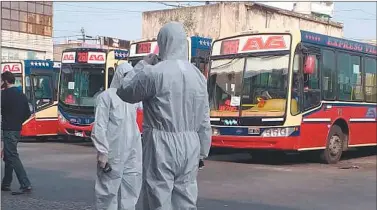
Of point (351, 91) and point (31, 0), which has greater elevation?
point (31, 0)

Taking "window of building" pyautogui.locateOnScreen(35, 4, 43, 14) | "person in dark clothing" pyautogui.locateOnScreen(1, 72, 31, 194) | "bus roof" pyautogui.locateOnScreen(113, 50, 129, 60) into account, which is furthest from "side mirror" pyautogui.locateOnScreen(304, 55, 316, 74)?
"window of building" pyautogui.locateOnScreen(35, 4, 43, 14)

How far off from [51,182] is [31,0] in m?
37.4

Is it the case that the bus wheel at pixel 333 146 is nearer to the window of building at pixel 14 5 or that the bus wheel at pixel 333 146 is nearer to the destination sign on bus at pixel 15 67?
the destination sign on bus at pixel 15 67

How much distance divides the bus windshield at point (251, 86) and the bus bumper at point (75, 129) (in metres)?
4.81

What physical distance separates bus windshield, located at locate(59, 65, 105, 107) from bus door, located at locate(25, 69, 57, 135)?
1141mm

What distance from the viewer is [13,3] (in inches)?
1692

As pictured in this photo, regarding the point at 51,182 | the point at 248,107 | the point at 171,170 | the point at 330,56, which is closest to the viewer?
the point at 171,170

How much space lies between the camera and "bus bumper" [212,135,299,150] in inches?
462

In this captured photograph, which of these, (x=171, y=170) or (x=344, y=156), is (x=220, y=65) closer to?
(x=344, y=156)

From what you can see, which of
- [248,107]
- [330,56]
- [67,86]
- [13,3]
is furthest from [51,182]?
[13,3]

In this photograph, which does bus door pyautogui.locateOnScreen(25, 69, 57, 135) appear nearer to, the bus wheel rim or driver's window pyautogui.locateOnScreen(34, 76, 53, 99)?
driver's window pyautogui.locateOnScreen(34, 76, 53, 99)

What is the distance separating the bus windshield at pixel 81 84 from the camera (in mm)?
16547

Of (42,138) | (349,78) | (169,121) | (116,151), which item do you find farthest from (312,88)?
(42,138)

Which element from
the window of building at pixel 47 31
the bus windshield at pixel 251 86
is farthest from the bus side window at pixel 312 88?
the window of building at pixel 47 31
